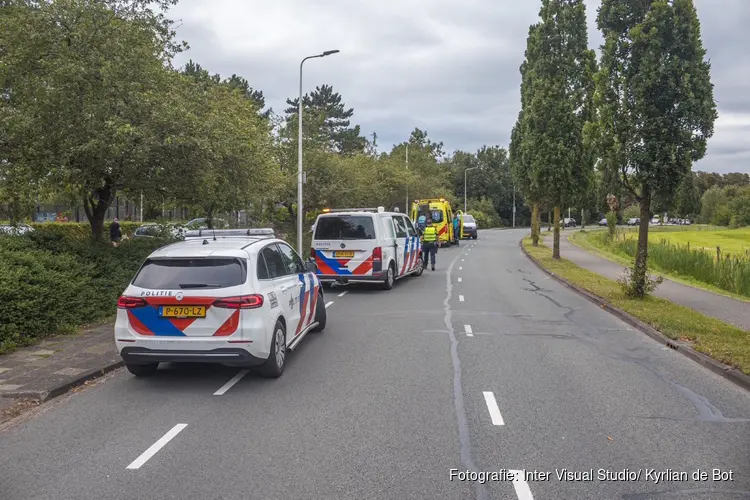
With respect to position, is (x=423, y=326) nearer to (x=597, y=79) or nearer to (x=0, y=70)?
(x=597, y=79)

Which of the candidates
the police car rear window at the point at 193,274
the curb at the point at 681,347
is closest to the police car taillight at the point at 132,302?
the police car rear window at the point at 193,274

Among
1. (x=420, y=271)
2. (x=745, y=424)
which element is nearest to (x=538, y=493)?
(x=745, y=424)

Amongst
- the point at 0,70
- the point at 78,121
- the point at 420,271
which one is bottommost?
the point at 420,271

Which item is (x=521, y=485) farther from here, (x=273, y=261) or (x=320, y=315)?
(x=320, y=315)

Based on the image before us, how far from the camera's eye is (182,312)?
6.60m

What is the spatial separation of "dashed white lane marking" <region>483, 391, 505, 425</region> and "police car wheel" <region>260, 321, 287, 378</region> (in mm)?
2356

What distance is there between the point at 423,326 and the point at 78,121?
6.95 metres

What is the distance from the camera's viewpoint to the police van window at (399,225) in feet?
55.7

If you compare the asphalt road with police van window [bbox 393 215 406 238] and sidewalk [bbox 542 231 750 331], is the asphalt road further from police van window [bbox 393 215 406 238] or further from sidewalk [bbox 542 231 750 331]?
police van window [bbox 393 215 406 238]

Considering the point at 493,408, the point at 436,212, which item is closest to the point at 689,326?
the point at 493,408

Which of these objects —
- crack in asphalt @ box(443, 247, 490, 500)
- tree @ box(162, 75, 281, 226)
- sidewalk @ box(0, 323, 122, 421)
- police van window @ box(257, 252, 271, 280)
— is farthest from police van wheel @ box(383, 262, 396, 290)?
police van window @ box(257, 252, 271, 280)

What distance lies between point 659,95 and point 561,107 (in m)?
12.0

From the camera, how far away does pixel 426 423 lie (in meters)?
5.56

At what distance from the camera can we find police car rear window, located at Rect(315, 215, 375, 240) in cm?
1512
